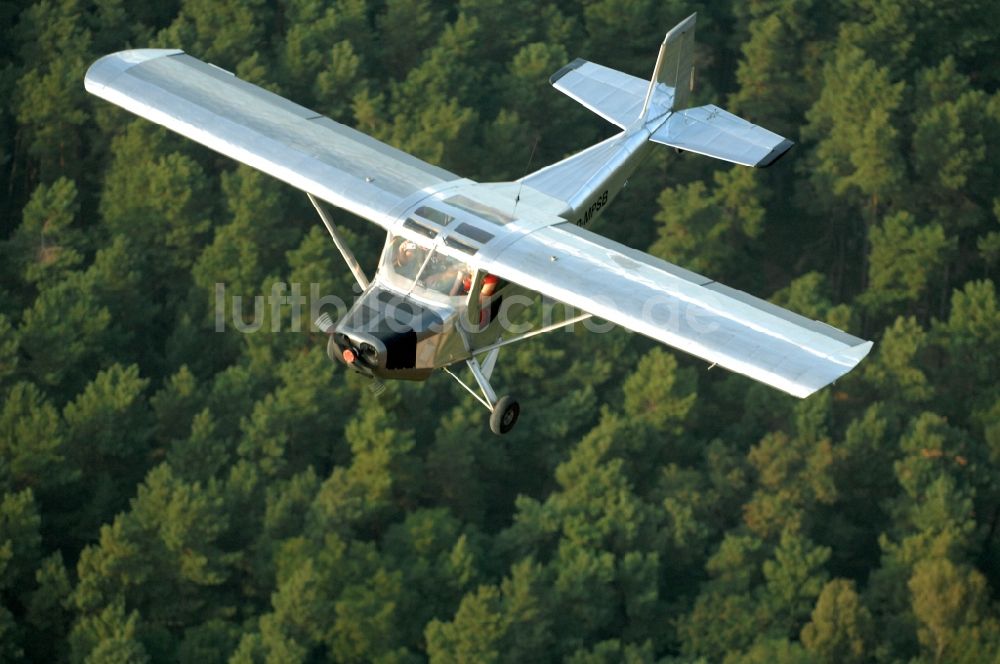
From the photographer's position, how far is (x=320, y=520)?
77812 mm

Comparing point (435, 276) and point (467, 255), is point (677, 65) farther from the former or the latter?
point (435, 276)

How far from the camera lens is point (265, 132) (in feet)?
148

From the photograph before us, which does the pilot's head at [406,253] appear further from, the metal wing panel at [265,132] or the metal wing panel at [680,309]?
the metal wing panel at [680,309]

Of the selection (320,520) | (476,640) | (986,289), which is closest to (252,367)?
(320,520)

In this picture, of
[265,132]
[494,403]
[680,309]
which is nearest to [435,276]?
[494,403]

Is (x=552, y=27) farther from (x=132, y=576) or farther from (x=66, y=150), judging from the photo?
(x=132, y=576)

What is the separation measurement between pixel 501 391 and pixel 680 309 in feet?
138

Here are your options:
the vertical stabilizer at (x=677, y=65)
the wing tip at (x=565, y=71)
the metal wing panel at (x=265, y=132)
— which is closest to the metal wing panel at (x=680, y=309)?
the metal wing panel at (x=265, y=132)

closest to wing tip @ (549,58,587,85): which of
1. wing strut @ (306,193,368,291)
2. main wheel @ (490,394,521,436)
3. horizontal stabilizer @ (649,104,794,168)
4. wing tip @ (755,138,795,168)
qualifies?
horizontal stabilizer @ (649,104,794,168)

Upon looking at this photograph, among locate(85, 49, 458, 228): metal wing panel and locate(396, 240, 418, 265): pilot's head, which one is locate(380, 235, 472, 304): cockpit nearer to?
locate(396, 240, 418, 265): pilot's head

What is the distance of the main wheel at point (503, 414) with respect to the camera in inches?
1672

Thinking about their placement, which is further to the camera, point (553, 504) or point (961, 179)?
point (961, 179)

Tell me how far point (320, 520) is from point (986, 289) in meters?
25.4

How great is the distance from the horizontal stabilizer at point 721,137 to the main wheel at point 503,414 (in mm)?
8017
